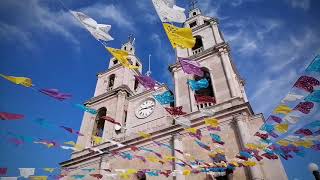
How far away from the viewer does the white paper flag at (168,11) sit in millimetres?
7257

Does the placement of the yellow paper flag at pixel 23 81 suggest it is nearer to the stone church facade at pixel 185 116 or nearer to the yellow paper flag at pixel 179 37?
the yellow paper flag at pixel 179 37

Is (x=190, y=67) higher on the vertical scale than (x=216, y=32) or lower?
lower

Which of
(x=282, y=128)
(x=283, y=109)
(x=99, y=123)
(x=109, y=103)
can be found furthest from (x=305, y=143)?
(x=99, y=123)

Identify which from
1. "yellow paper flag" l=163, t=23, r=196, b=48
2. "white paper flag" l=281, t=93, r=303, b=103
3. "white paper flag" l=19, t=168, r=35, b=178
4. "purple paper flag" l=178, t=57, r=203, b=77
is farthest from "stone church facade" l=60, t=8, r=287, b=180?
"yellow paper flag" l=163, t=23, r=196, b=48

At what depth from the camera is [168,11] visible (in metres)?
7.34

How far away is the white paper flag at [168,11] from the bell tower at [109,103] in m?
10.1

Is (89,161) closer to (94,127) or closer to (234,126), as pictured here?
(94,127)

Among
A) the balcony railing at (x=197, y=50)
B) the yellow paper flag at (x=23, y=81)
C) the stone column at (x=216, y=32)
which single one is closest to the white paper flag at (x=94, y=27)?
the yellow paper flag at (x=23, y=81)

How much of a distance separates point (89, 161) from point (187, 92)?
302 inches

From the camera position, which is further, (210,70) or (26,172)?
(210,70)

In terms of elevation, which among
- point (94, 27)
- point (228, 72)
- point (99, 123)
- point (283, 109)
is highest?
point (228, 72)

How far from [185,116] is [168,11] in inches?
336

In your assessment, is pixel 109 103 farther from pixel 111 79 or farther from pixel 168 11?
pixel 168 11

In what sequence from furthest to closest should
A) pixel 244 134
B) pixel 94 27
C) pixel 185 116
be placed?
pixel 185 116 → pixel 244 134 → pixel 94 27
